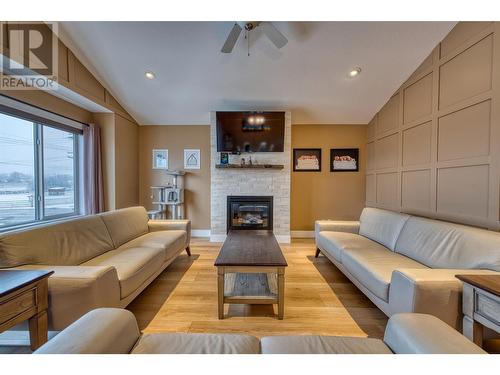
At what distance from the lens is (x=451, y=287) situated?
1426 millimetres

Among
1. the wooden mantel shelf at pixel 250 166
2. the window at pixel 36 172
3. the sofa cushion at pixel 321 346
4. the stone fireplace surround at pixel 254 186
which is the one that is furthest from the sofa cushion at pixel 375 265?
the window at pixel 36 172

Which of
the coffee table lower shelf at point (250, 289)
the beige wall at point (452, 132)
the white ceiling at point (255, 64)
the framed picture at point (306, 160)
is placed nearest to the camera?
the coffee table lower shelf at point (250, 289)

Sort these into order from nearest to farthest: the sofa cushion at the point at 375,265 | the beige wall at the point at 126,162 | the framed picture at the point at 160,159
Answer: the sofa cushion at the point at 375,265 < the beige wall at the point at 126,162 < the framed picture at the point at 160,159

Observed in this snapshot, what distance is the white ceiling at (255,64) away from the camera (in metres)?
2.74

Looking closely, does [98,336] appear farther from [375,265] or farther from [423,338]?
[375,265]

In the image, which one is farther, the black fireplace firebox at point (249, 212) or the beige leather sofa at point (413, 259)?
the black fireplace firebox at point (249, 212)

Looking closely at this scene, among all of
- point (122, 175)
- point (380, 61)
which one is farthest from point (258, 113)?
point (122, 175)

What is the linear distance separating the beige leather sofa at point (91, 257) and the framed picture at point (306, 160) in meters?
2.89

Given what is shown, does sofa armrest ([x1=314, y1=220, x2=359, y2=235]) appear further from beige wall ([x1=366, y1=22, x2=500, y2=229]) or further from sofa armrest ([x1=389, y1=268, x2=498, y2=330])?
sofa armrest ([x1=389, y1=268, x2=498, y2=330])

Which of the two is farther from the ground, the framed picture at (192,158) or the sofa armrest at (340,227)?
the framed picture at (192,158)

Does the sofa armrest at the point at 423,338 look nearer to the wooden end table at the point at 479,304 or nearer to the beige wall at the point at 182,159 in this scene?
the wooden end table at the point at 479,304

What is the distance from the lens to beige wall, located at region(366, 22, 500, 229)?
6.98 ft

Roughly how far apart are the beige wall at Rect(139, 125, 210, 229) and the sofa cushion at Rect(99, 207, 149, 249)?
154 cm
